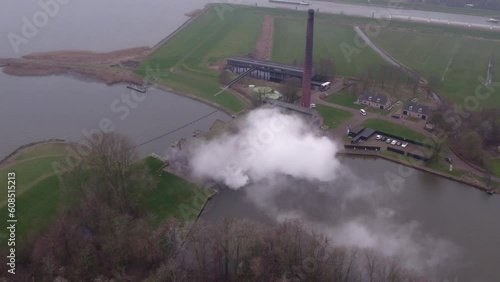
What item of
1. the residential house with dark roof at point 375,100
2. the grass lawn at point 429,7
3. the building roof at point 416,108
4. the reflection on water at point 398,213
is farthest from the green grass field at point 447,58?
the grass lawn at point 429,7

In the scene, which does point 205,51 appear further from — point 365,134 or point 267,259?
point 267,259

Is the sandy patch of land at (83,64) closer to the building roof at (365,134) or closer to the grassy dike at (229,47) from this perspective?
the grassy dike at (229,47)

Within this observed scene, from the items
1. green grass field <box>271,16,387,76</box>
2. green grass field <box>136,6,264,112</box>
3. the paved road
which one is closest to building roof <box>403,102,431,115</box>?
green grass field <box>271,16,387,76</box>

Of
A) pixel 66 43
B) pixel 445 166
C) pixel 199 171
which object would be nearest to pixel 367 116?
pixel 445 166

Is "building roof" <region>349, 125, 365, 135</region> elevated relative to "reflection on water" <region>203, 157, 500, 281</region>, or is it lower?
elevated

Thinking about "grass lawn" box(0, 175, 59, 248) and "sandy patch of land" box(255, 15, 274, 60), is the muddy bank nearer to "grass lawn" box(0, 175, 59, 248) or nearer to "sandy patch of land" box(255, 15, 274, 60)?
"sandy patch of land" box(255, 15, 274, 60)

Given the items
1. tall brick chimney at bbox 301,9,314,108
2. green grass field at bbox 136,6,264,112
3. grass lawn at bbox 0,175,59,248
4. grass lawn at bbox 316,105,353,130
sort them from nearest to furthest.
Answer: grass lawn at bbox 0,175,59,248
tall brick chimney at bbox 301,9,314,108
grass lawn at bbox 316,105,353,130
green grass field at bbox 136,6,264,112

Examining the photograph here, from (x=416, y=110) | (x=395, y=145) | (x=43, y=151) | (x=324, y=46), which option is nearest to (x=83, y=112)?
(x=43, y=151)
